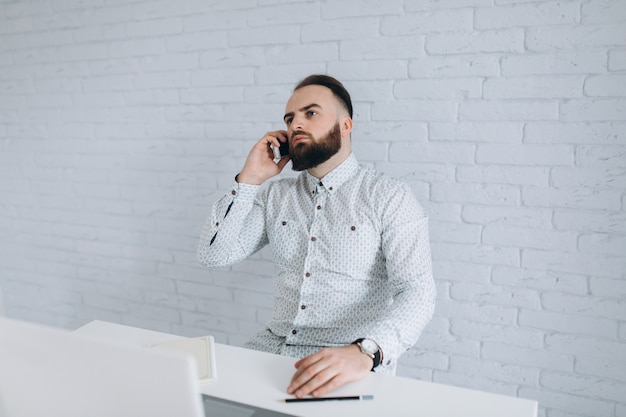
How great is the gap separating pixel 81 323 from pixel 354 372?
7.23 feet

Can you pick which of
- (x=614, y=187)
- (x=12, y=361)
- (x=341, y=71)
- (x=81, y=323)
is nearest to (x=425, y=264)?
(x=614, y=187)

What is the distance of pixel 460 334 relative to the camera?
201 centimetres

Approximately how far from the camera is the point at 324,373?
1.13 meters

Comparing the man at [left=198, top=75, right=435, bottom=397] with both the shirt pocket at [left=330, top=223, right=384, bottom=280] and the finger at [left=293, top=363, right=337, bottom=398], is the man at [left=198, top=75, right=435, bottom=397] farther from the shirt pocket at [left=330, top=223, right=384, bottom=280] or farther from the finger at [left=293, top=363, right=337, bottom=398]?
the finger at [left=293, top=363, right=337, bottom=398]

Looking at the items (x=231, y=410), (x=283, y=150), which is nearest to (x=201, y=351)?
(x=231, y=410)

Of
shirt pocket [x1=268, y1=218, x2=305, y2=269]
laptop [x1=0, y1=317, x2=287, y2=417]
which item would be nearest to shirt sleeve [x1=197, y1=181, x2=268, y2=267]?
shirt pocket [x1=268, y1=218, x2=305, y2=269]

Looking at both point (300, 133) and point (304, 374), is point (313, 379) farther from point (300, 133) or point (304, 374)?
point (300, 133)

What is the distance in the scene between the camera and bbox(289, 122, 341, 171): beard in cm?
175

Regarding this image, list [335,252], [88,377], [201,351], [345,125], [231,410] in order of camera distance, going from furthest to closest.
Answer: [345,125]
[335,252]
[201,351]
[231,410]
[88,377]

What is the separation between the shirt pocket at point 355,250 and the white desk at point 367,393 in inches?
19.8

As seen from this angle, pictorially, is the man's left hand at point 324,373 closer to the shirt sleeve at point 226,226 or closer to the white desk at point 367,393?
the white desk at point 367,393

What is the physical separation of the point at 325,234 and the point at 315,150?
10.8 inches

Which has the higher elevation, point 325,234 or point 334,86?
point 334,86

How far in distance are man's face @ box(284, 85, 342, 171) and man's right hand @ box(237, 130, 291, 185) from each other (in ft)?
0.33
